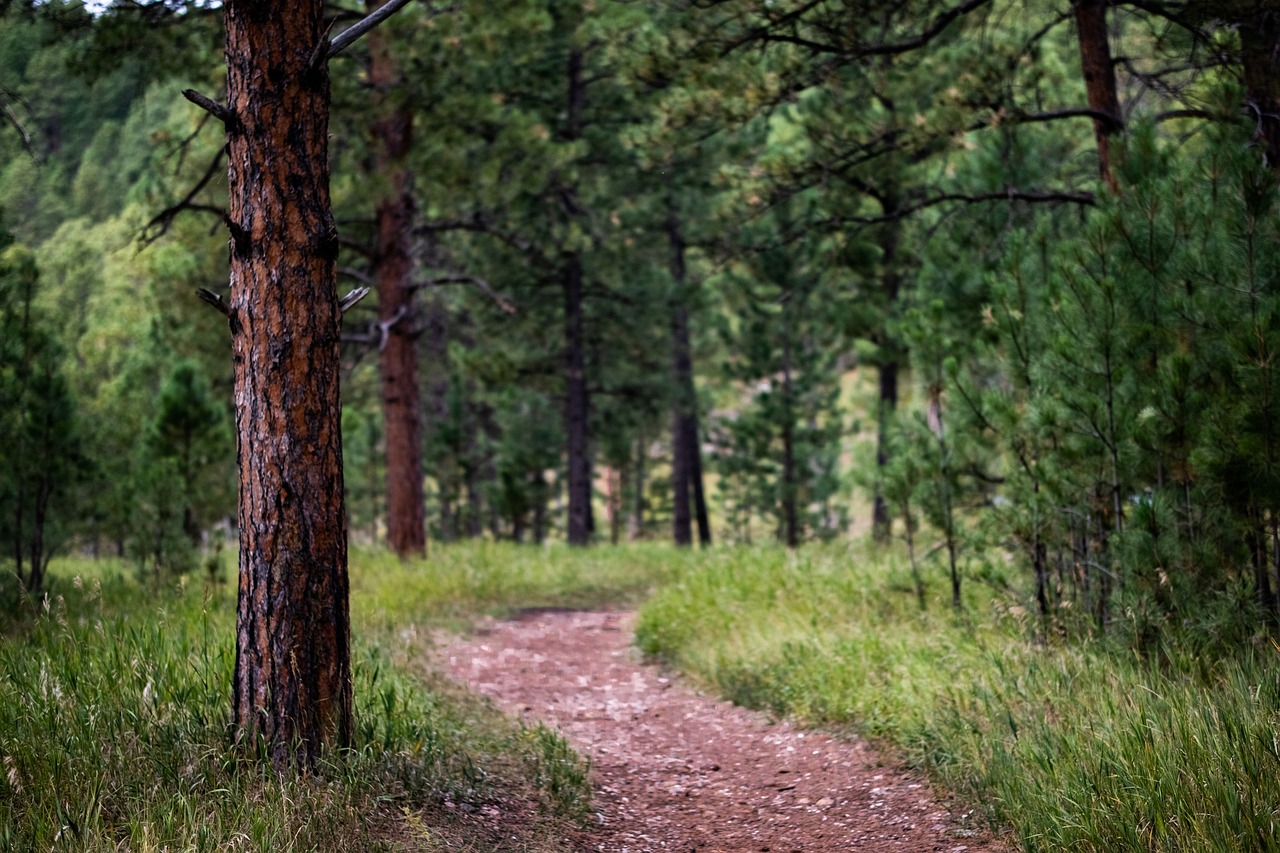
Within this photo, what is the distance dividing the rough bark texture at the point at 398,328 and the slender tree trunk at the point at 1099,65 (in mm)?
7343

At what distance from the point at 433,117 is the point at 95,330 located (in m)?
24.8

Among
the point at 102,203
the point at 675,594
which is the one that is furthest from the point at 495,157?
the point at 102,203

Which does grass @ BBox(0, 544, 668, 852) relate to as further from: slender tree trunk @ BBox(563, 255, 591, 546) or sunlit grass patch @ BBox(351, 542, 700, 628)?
slender tree trunk @ BBox(563, 255, 591, 546)

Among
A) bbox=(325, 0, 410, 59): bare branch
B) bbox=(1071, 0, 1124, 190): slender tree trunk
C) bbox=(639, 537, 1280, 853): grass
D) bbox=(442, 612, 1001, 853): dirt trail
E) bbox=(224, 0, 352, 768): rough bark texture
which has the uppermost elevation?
bbox=(1071, 0, 1124, 190): slender tree trunk

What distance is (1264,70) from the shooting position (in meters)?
5.84

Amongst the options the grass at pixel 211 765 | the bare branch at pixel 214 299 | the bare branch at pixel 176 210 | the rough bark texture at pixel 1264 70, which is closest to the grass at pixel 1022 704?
the grass at pixel 211 765

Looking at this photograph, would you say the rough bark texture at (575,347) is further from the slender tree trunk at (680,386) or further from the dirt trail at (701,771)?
the dirt trail at (701,771)

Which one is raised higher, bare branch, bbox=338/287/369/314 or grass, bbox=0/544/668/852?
bare branch, bbox=338/287/369/314

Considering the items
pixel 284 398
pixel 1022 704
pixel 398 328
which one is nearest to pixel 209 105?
pixel 284 398

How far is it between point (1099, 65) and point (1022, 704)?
4.87m

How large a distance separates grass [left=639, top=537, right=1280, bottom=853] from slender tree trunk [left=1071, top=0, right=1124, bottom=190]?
3.57m

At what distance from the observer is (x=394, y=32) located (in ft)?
32.8

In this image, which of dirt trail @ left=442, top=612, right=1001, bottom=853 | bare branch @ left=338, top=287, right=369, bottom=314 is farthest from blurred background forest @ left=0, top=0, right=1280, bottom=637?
dirt trail @ left=442, top=612, right=1001, bottom=853

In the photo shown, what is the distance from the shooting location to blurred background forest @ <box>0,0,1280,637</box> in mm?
4941
